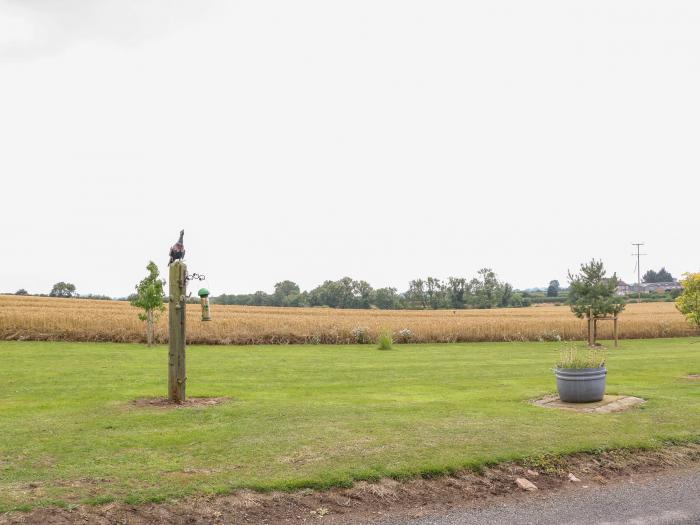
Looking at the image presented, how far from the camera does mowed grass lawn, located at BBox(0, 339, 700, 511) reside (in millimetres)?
7551

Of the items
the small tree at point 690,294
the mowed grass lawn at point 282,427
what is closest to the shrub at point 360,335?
the small tree at point 690,294

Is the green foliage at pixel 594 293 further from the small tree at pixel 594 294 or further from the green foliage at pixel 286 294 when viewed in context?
the green foliage at pixel 286 294

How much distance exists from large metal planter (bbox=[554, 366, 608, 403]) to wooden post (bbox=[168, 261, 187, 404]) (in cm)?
745

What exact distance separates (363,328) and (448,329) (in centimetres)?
553

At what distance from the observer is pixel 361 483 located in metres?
7.48

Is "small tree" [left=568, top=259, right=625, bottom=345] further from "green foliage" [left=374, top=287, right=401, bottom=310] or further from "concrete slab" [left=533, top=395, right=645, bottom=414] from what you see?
"green foliage" [left=374, top=287, right=401, bottom=310]

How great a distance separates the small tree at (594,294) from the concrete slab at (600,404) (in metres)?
22.5

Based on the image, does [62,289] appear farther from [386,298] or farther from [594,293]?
[594,293]

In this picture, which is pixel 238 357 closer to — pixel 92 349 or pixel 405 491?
pixel 92 349

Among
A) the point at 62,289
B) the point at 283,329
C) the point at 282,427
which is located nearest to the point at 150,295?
the point at 283,329

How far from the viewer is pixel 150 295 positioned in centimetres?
2872

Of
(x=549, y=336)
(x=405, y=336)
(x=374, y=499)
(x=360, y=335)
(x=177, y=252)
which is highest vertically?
(x=177, y=252)

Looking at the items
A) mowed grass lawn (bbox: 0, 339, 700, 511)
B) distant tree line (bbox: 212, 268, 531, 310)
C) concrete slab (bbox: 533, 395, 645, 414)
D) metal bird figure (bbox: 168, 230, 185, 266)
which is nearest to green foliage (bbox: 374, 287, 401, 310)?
distant tree line (bbox: 212, 268, 531, 310)

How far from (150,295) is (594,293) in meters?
23.0
